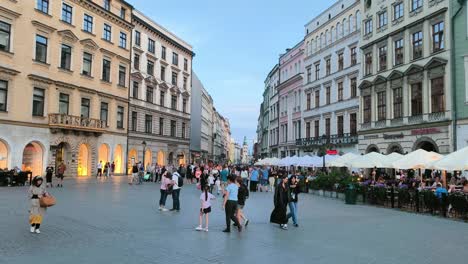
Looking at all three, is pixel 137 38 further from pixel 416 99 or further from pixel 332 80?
pixel 416 99

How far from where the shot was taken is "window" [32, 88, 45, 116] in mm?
34469

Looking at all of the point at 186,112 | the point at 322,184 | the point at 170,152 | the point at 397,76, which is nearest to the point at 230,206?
the point at 322,184

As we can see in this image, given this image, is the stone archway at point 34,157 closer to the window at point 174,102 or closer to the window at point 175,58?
the window at point 174,102

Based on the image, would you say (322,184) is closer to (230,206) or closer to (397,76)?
(397,76)

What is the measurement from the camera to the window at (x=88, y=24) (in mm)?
40562

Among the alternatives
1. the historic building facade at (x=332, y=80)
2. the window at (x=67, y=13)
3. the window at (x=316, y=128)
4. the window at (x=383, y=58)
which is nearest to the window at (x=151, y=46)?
the window at (x=67, y=13)

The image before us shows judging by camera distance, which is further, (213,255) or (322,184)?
(322,184)

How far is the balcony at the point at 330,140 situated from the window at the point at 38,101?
24.6 m

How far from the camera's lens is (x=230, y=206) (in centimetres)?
1223

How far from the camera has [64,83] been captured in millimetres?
37438

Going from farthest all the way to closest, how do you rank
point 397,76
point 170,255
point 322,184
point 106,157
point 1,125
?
point 106,157 → point 397,76 → point 1,125 → point 322,184 → point 170,255

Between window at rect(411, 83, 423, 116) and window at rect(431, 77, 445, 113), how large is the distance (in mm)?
1169

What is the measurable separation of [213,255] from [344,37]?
Result: 130 feet

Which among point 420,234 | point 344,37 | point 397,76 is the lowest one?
point 420,234
